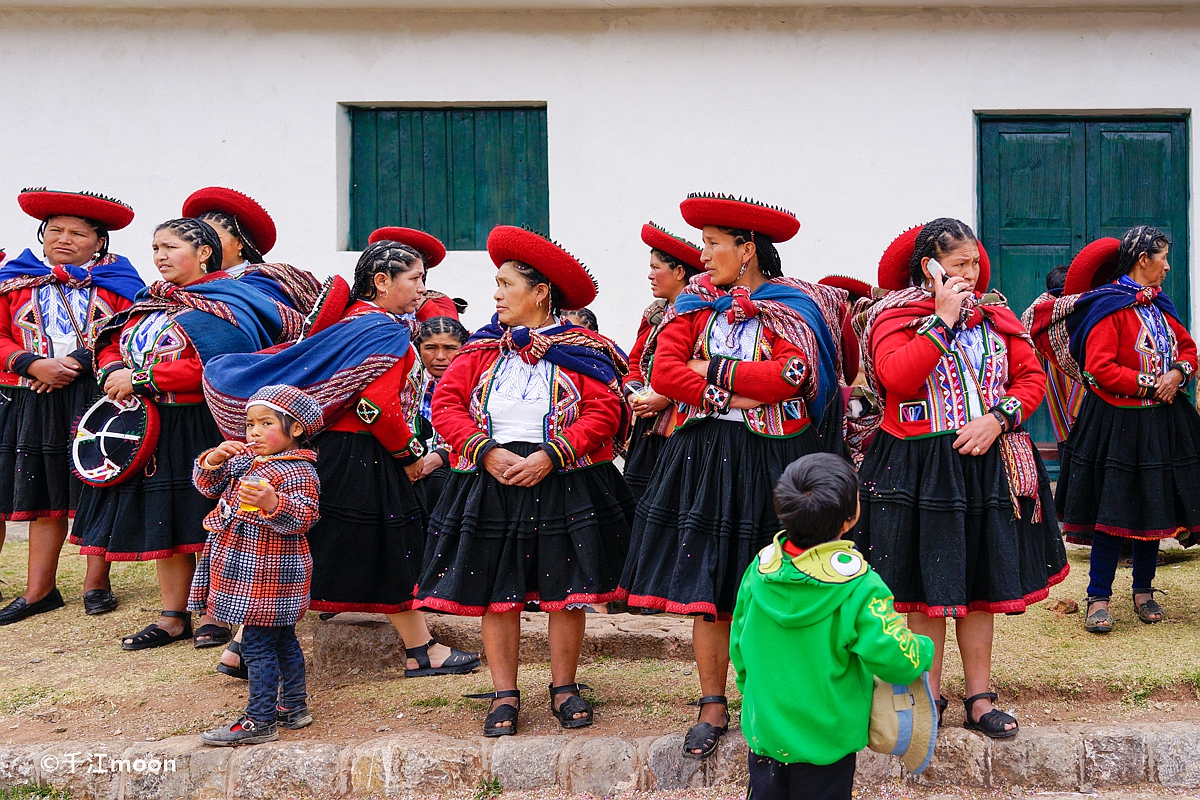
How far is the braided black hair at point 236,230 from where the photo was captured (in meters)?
5.20

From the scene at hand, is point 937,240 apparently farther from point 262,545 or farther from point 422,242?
point 422,242

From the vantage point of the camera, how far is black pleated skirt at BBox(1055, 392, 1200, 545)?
488 centimetres

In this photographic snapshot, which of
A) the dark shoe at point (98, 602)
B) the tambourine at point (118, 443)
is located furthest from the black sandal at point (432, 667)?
the dark shoe at point (98, 602)

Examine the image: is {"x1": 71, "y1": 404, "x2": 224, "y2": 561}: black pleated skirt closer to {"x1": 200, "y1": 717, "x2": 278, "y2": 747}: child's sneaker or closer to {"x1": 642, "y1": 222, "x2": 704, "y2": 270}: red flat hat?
{"x1": 200, "y1": 717, "x2": 278, "y2": 747}: child's sneaker

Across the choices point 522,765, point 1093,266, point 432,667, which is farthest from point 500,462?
point 1093,266

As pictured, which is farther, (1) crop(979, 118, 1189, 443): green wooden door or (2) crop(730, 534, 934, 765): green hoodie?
(1) crop(979, 118, 1189, 443): green wooden door

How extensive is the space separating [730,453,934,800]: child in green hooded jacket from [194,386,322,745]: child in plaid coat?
171cm

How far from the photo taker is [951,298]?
11.8 ft

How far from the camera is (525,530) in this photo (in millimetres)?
3896

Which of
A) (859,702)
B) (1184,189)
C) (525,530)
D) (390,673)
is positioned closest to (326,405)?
(525,530)

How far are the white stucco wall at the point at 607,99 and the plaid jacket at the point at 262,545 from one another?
3703 millimetres

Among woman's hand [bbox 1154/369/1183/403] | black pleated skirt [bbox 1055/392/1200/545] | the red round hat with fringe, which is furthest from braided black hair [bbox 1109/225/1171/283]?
the red round hat with fringe

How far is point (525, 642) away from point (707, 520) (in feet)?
4.87

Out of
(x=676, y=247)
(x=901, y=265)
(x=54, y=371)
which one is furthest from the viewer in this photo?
(x=54, y=371)
